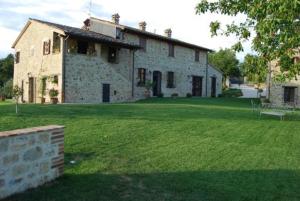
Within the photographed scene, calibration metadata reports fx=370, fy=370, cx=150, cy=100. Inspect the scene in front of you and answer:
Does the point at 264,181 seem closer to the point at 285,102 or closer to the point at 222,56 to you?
the point at 285,102

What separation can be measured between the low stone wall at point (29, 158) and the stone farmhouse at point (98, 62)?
63.5ft

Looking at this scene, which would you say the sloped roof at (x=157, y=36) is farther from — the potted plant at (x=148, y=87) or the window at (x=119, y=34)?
the potted plant at (x=148, y=87)

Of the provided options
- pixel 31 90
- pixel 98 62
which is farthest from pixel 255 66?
pixel 31 90

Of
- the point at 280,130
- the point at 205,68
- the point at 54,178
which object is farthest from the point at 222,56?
the point at 54,178

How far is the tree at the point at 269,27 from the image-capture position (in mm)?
6530

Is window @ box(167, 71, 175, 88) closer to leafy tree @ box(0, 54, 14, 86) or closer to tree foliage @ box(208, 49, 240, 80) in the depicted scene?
leafy tree @ box(0, 54, 14, 86)

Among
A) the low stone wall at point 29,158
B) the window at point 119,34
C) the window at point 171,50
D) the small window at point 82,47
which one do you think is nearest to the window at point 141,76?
the window at point 119,34

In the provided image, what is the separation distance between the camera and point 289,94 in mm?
35000

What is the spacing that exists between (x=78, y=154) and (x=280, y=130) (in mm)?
8817

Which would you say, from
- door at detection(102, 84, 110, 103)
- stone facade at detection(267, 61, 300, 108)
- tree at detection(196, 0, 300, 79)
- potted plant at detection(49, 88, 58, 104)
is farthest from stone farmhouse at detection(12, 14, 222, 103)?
tree at detection(196, 0, 300, 79)

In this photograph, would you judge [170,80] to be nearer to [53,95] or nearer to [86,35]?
[86,35]

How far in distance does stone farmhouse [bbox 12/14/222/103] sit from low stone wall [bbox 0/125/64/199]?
19368 millimetres

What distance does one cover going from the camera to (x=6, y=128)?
32.2 feet

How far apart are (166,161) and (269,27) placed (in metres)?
3.50
